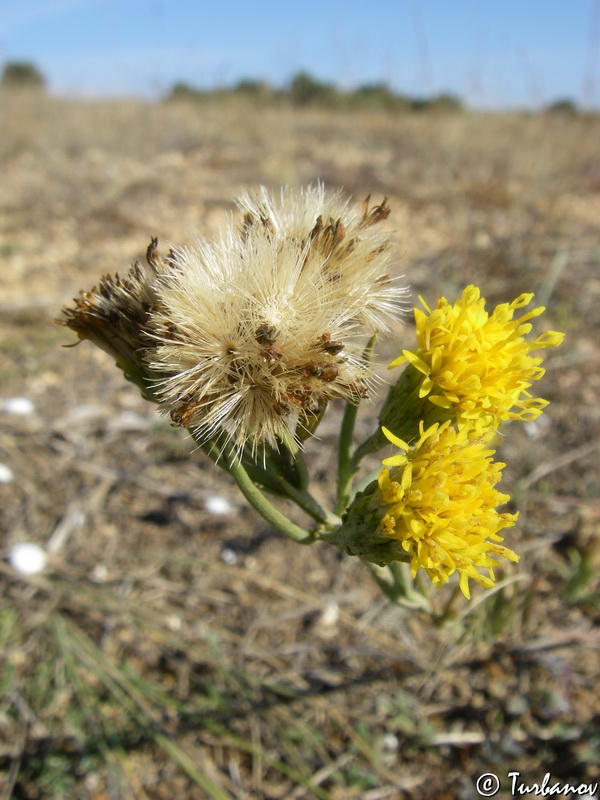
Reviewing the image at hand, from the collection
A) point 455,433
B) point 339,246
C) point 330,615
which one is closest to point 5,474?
point 330,615

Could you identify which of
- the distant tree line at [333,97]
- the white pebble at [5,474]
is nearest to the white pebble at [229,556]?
the white pebble at [5,474]

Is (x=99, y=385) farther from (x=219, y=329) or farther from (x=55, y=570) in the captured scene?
(x=219, y=329)

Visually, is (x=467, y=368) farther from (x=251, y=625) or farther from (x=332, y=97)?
(x=332, y=97)

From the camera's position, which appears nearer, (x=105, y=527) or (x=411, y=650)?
(x=411, y=650)

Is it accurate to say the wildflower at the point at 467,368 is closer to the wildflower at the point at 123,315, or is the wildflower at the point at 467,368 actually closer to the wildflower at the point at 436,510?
the wildflower at the point at 436,510

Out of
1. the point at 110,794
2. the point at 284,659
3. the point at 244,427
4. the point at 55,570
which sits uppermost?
the point at 244,427

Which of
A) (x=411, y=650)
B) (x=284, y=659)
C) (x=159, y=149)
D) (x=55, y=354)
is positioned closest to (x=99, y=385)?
(x=55, y=354)
